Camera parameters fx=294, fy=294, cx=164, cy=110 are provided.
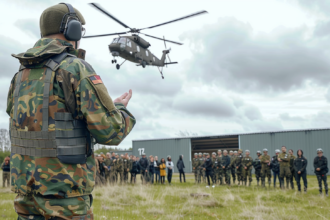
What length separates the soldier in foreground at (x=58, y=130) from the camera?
172 cm

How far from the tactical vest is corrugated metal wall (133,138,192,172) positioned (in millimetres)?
30736

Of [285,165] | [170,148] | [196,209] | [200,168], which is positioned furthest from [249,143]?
[196,209]

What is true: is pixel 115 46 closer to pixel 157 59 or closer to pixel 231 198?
pixel 157 59

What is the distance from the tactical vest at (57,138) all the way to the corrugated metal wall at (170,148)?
101ft

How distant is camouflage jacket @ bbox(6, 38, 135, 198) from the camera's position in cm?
172

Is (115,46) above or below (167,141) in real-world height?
above

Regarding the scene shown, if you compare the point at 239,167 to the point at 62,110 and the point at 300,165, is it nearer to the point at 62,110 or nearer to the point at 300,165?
the point at 300,165

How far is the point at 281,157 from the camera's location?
14711 mm

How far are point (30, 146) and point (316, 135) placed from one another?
28.7 meters

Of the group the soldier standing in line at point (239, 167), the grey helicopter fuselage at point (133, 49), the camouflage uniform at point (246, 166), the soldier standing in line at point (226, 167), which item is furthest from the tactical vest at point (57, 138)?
the soldier standing in line at point (226, 167)

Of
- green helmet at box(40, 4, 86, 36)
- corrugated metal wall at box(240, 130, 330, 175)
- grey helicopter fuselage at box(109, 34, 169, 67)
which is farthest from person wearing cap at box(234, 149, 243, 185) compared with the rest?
green helmet at box(40, 4, 86, 36)

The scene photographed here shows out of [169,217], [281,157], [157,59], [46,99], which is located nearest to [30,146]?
[46,99]

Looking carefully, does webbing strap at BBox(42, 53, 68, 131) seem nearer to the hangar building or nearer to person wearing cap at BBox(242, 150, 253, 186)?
person wearing cap at BBox(242, 150, 253, 186)

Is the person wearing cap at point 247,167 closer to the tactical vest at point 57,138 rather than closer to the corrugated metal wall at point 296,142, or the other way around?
the corrugated metal wall at point 296,142
